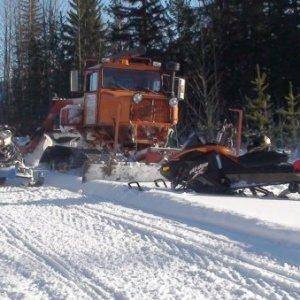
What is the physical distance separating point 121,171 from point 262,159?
3.65 m

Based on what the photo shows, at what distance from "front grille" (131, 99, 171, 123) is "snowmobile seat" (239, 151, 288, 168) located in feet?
15.4

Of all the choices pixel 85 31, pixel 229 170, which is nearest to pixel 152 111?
pixel 229 170

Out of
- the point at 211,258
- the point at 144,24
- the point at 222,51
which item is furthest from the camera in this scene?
the point at 144,24

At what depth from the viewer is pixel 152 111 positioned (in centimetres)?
1432

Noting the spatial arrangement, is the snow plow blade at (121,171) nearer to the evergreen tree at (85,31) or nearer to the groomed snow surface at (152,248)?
the groomed snow surface at (152,248)

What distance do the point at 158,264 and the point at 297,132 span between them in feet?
47.6

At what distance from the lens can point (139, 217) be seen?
27.0 ft

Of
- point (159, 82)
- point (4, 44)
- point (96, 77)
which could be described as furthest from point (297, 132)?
point (4, 44)

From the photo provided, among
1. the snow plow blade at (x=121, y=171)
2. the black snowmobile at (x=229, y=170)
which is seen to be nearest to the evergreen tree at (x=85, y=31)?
the snow plow blade at (x=121, y=171)

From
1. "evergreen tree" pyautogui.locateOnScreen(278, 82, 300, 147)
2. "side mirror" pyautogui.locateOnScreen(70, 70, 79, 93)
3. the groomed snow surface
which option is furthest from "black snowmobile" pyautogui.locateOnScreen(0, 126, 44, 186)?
"evergreen tree" pyautogui.locateOnScreen(278, 82, 300, 147)

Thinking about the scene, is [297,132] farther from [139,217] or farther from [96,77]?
[139,217]

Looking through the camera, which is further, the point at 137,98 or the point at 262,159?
the point at 137,98

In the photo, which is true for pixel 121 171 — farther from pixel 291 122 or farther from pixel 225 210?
pixel 291 122

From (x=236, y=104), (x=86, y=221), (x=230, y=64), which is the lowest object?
(x=86, y=221)
